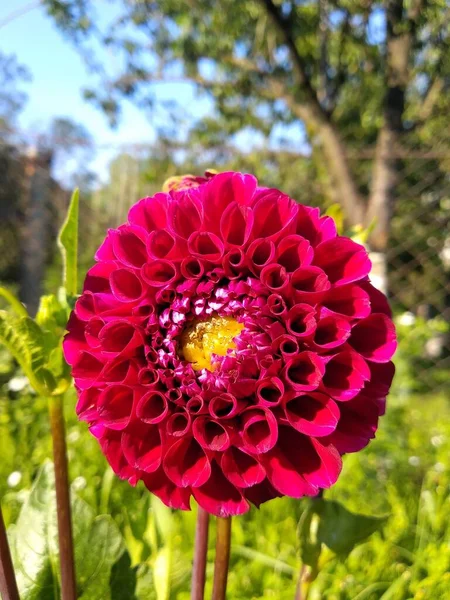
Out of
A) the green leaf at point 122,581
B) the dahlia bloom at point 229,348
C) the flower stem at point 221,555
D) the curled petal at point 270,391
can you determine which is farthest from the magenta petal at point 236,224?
the green leaf at point 122,581

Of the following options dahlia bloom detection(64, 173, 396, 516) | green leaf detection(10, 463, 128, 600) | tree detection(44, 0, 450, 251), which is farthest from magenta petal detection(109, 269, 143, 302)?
tree detection(44, 0, 450, 251)

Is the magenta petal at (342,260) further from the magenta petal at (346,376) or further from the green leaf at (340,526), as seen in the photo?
the green leaf at (340,526)

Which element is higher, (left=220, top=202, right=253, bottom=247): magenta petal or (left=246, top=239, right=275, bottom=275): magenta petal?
(left=220, top=202, right=253, bottom=247): magenta petal

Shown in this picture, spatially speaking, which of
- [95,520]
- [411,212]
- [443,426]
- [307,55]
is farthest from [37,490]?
[411,212]

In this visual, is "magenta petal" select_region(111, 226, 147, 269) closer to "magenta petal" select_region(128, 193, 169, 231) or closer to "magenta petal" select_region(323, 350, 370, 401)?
"magenta petal" select_region(128, 193, 169, 231)

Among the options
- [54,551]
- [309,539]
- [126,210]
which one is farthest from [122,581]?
[126,210]

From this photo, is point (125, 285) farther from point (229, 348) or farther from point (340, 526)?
point (340, 526)

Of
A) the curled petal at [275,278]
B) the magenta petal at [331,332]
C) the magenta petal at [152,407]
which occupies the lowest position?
the magenta petal at [152,407]
